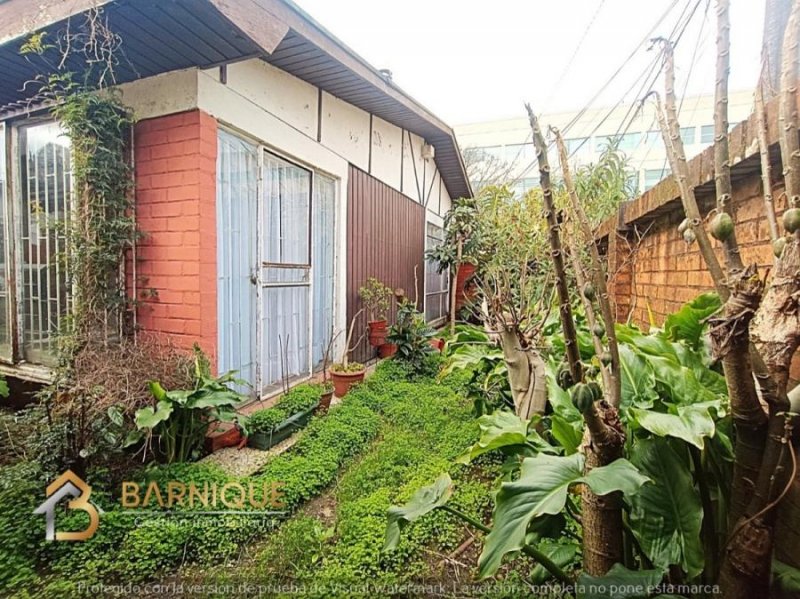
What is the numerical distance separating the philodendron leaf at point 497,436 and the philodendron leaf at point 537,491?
340 millimetres

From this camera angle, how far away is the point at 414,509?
1246 millimetres

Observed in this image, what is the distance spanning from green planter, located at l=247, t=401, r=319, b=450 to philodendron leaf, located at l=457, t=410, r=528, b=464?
182cm

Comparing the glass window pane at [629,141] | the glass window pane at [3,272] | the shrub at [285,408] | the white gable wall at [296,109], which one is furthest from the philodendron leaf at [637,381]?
the glass window pane at [3,272]

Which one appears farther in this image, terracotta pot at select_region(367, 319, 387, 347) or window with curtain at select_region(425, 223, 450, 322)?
window with curtain at select_region(425, 223, 450, 322)

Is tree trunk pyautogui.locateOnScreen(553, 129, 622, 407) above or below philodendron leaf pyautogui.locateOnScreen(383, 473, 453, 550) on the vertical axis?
above

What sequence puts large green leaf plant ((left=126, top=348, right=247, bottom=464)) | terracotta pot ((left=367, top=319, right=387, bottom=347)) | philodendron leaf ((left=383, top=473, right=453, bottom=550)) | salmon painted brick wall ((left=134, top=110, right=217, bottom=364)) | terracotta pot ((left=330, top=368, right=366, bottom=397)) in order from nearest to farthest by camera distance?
philodendron leaf ((left=383, top=473, right=453, bottom=550)) < large green leaf plant ((left=126, top=348, right=247, bottom=464)) < salmon painted brick wall ((left=134, top=110, right=217, bottom=364)) < terracotta pot ((left=330, top=368, right=366, bottom=397)) < terracotta pot ((left=367, top=319, right=387, bottom=347))

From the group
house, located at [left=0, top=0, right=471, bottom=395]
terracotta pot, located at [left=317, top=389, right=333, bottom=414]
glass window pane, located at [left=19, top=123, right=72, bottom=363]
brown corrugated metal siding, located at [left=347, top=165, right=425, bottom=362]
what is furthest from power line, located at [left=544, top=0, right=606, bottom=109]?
glass window pane, located at [left=19, top=123, right=72, bottom=363]

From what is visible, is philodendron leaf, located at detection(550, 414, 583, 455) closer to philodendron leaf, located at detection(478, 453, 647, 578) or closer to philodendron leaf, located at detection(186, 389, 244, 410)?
philodendron leaf, located at detection(478, 453, 647, 578)

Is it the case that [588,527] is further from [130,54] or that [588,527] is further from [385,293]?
[385,293]

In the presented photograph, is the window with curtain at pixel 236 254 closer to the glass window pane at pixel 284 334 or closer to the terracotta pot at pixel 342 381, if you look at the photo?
the glass window pane at pixel 284 334

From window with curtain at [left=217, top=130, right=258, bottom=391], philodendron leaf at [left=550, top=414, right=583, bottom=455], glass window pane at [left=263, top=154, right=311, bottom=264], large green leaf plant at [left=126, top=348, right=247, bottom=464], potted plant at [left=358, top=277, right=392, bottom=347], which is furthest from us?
potted plant at [left=358, top=277, right=392, bottom=347]

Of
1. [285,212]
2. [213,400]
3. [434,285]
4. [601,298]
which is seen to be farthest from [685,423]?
[434,285]

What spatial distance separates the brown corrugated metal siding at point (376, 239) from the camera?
5125mm

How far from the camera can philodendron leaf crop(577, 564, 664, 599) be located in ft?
3.37
